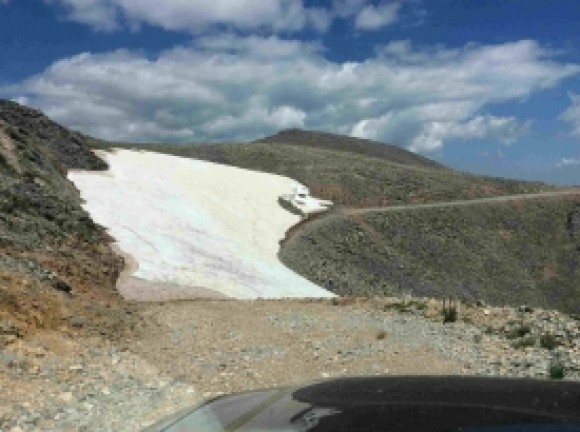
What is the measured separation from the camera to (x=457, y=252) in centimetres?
6400

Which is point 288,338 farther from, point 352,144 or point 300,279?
point 352,144

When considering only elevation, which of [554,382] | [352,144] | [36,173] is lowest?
[554,382]

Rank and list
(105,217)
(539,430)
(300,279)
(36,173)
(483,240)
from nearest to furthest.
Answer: (539,430) < (36,173) < (105,217) < (300,279) < (483,240)

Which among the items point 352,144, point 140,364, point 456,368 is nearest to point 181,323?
point 140,364

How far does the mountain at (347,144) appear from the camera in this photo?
17800cm

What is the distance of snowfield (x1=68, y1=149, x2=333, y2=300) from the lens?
28.0 meters

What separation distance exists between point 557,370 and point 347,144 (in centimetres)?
16901

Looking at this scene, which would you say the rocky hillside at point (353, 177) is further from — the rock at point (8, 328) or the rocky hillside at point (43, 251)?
the rock at point (8, 328)

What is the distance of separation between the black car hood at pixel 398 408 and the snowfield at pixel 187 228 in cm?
1988

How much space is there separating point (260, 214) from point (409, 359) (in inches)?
1562

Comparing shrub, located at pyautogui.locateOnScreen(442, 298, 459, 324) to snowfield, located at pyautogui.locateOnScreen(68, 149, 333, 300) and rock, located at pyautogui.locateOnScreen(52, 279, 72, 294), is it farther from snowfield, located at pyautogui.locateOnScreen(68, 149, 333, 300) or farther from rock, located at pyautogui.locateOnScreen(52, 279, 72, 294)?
rock, located at pyautogui.locateOnScreen(52, 279, 72, 294)

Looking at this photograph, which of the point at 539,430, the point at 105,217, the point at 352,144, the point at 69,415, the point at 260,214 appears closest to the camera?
the point at 539,430

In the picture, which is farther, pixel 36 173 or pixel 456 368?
pixel 36 173

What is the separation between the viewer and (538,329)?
1855 cm
